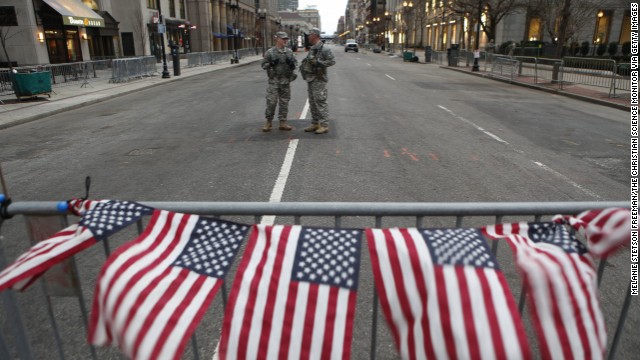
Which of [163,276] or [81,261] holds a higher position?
[163,276]

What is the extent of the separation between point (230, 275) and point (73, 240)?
2.11m

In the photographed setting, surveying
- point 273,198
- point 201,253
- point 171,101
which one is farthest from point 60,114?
point 201,253

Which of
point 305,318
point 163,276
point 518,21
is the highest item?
point 518,21

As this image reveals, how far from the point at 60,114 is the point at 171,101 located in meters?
3.72

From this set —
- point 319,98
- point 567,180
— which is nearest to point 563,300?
point 567,180

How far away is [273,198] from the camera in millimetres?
6105

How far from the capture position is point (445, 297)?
1791mm

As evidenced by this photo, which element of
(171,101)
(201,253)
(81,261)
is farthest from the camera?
(171,101)

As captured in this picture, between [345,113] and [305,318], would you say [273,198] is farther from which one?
[345,113]

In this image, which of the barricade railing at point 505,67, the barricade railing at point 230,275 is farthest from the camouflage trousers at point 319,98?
the barricade railing at point 505,67

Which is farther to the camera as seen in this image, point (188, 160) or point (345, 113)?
point (345, 113)

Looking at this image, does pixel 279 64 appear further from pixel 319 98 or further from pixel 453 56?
pixel 453 56

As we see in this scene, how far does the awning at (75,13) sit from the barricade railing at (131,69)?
4.56 m

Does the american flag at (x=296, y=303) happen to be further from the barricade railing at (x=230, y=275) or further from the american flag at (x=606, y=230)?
the american flag at (x=606, y=230)
